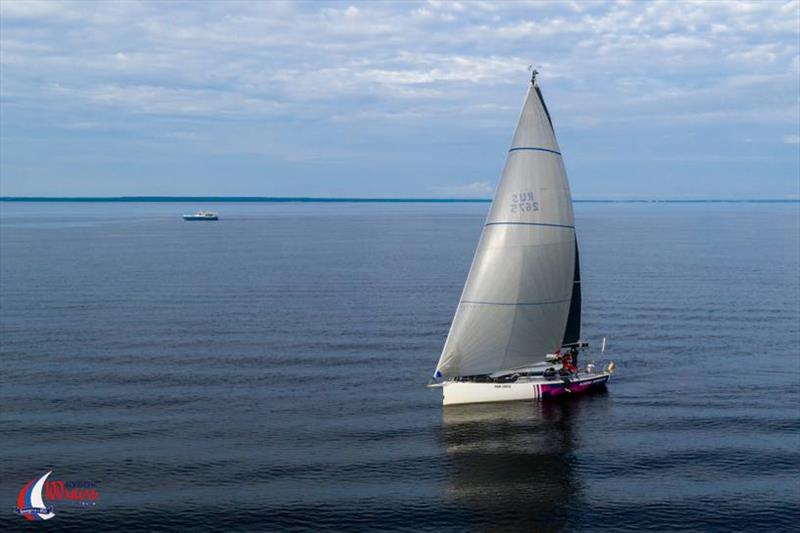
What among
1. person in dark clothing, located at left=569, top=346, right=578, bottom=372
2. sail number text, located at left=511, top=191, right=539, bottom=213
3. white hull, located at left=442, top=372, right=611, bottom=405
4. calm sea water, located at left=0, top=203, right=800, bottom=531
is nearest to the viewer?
calm sea water, located at left=0, top=203, right=800, bottom=531

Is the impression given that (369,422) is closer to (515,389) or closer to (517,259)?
(515,389)

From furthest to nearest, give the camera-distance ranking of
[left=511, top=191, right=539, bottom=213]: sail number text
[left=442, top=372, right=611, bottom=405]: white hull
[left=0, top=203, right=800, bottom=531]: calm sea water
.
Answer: [left=511, top=191, right=539, bottom=213]: sail number text, [left=442, top=372, right=611, bottom=405]: white hull, [left=0, top=203, right=800, bottom=531]: calm sea water

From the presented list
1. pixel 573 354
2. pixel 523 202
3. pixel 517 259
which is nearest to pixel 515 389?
pixel 573 354

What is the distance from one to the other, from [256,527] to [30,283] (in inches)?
3650

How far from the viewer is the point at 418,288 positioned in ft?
388

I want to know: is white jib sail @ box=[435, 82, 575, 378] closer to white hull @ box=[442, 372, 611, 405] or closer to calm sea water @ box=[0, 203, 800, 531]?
white hull @ box=[442, 372, 611, 405]

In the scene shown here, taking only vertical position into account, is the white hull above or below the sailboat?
below

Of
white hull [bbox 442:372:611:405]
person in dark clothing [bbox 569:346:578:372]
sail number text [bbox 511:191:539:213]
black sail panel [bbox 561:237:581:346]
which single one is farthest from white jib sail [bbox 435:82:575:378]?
person in dark clothing [bbox 569:346:578:372]

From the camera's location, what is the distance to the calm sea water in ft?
143

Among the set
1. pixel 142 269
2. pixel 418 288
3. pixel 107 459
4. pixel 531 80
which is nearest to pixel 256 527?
pixel 107 459

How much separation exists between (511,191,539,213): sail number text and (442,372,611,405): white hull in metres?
13.2

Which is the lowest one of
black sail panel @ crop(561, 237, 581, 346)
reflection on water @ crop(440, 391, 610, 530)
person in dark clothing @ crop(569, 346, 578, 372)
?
reflection on water @ crop(440, 391, 610, 530)

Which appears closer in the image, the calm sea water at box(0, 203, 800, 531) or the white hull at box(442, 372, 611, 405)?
the calm sea water at box(0, 203, 800, 531)

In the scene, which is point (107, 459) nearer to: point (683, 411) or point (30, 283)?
point (683, 411)
